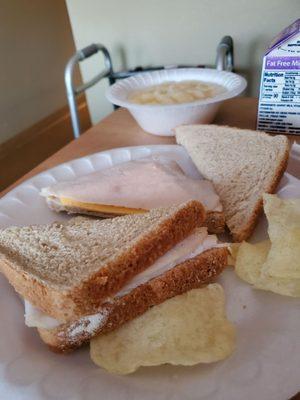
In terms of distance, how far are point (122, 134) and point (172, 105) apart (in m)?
0.37

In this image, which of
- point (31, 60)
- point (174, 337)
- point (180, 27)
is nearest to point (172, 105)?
point (174, 337)

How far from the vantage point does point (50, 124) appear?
14.8 feet

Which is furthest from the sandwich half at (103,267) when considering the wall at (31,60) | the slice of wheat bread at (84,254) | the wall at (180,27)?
the wall at (31,60)

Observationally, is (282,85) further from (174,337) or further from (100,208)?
(174,337)

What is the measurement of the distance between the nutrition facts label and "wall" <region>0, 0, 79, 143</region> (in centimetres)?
311

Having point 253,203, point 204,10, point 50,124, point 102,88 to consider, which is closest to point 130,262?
point 253,203

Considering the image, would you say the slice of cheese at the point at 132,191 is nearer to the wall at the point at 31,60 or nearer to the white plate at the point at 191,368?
the white plate at the point at 191,368

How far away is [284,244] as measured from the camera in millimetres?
854

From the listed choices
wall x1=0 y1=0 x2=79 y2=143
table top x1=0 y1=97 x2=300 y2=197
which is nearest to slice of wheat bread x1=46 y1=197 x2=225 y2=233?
table top x1=0 y1=97 x2=300 y2=197

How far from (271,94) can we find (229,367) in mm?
1080

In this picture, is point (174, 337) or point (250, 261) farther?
point (250, 261)

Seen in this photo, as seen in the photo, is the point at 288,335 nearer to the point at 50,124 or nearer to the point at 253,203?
the point at 253,203

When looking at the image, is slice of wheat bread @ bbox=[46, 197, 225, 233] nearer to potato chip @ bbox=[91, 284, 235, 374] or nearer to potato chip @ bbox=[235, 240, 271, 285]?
potato chip @ bbox=[235, 240, 271, 285]

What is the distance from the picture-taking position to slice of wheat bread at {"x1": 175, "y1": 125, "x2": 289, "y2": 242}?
1090mm
